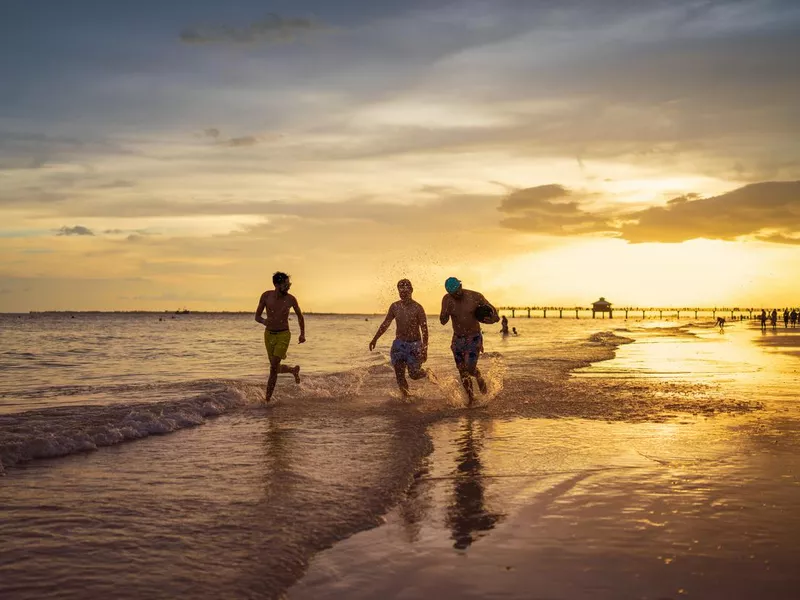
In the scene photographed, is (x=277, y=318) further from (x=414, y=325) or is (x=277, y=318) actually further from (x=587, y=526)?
(x=587, y=526)

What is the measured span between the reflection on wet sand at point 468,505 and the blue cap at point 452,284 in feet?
12.5

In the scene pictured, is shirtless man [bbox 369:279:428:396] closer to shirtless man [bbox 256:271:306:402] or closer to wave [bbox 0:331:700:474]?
wave [bbox 0:331:700:474]

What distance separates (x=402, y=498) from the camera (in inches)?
211

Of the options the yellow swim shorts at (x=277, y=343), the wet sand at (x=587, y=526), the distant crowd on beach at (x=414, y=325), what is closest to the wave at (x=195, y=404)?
the distant crowd on beach at (x=414, y=325)

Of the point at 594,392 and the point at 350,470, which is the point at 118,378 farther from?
the point at 350,470

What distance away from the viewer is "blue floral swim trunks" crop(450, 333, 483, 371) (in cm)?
1095

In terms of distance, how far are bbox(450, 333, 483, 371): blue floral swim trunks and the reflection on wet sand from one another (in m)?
3.75

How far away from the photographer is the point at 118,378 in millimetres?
17062

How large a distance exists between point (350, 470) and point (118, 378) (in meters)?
12.5

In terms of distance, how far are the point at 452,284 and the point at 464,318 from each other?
0.61m

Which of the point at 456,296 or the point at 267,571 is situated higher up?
the point at 456,296

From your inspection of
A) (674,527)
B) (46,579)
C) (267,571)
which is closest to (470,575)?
(267,571)

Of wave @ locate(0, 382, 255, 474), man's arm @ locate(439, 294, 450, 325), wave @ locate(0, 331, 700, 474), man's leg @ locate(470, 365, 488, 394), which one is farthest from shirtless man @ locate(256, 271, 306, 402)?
man's leg @ locate(470, 365, 488, 394)

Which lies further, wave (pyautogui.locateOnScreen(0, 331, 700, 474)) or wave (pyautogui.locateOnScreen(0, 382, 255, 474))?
wave (pyautogui.locateOnScreen(0, 331, 700, 474))
